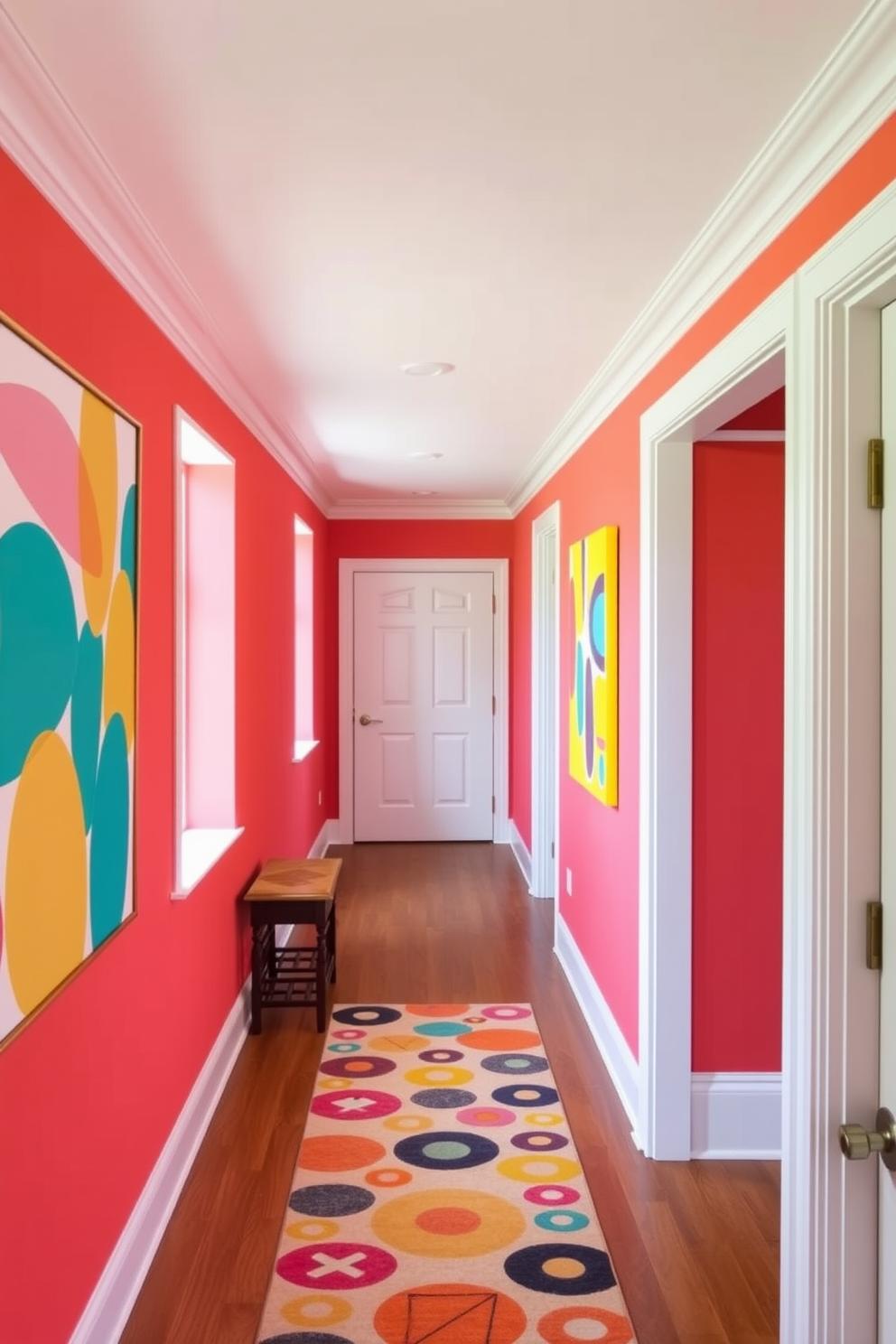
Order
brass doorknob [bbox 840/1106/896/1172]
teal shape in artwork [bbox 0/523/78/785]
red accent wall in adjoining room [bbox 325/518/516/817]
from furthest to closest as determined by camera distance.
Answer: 1. red accent wall in adjoining room [bbox 325/518/516/817]
2. teal shape in artwork [bbox 0/523/78/785]
3. brass doorknob [bbox 840/1106/896/1172]

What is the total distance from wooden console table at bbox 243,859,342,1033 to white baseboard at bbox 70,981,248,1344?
12.5 inches

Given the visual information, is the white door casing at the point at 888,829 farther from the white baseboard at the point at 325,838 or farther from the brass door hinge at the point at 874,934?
the white baseboard at the point at 325,838

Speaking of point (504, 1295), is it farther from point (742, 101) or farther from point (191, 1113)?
point (742, 101)

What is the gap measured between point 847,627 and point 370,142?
117 cm

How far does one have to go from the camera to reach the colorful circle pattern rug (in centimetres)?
216

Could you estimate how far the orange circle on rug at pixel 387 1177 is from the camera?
2.74 metres

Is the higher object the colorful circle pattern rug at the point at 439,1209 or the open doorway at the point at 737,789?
the open doorway at the point at 737,789

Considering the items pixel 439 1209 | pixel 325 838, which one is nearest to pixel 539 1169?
pixel 439 1209

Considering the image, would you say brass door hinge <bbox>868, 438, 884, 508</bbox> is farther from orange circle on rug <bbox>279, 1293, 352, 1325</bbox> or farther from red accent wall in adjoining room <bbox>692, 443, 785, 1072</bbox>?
orange circle on rug <bbox>279, 1293, 352, 1325</bbox>

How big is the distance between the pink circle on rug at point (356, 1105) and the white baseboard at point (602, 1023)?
28.6 inches

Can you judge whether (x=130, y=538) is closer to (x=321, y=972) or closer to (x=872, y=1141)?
(x=872, y=1141)

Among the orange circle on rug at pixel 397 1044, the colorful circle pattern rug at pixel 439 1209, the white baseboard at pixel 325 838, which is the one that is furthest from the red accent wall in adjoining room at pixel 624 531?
the white baseboard at pixel 325 838

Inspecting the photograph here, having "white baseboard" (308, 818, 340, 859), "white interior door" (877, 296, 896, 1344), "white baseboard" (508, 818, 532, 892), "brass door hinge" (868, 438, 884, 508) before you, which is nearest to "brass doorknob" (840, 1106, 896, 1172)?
"white interior door" (877, 296, 896, 1344)

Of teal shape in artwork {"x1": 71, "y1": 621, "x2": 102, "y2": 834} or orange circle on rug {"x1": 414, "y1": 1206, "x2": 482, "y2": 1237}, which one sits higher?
teal shape in artwork {"x1": 71, "y1": 621, "x2": 102, "y2": 834}
